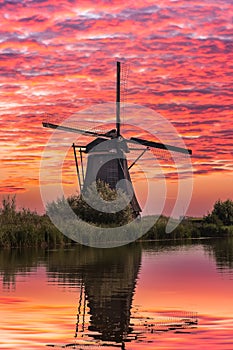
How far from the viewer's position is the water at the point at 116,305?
10.7m

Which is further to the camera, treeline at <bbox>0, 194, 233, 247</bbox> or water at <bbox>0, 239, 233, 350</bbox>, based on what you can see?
treeline at <bbox>0, 194, 233, 247</bbox>

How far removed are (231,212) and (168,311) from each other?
59250mm

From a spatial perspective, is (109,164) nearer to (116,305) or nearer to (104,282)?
(104,282)

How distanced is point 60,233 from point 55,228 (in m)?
0.40

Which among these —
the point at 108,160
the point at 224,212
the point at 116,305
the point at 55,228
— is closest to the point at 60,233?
the point at 55,228

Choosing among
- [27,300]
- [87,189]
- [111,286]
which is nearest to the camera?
[27,300]

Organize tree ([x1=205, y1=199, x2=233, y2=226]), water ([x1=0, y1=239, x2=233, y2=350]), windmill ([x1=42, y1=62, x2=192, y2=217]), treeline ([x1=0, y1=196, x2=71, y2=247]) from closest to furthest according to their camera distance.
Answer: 1. water ([x1=0, y1=239, x2=233, y2=350])
2. treeline ([x1=0, y1=196, x2=71, y2=247])
3. windmill ([x1=42, y1=62, x2=192, y2=217])
4. tree ([x1=205, y1=199, x2=233, y2=226])

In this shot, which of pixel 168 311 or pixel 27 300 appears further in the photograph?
pixel 27 300

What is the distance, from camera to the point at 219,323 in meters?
12.2

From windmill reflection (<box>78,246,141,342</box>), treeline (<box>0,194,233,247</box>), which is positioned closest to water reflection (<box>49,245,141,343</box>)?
windmill reflection (<box>78,246,141,342</box>)

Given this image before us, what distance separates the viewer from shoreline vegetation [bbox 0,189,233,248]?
34.9 meters

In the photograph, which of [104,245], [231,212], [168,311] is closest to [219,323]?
[168,311]

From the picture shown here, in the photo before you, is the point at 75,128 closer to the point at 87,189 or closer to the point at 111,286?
the point at 87,189

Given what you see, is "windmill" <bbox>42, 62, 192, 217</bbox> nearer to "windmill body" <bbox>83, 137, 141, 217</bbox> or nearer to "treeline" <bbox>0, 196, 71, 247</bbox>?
"windmill body" <bbox>83, 137, 141, 217</bbox>
